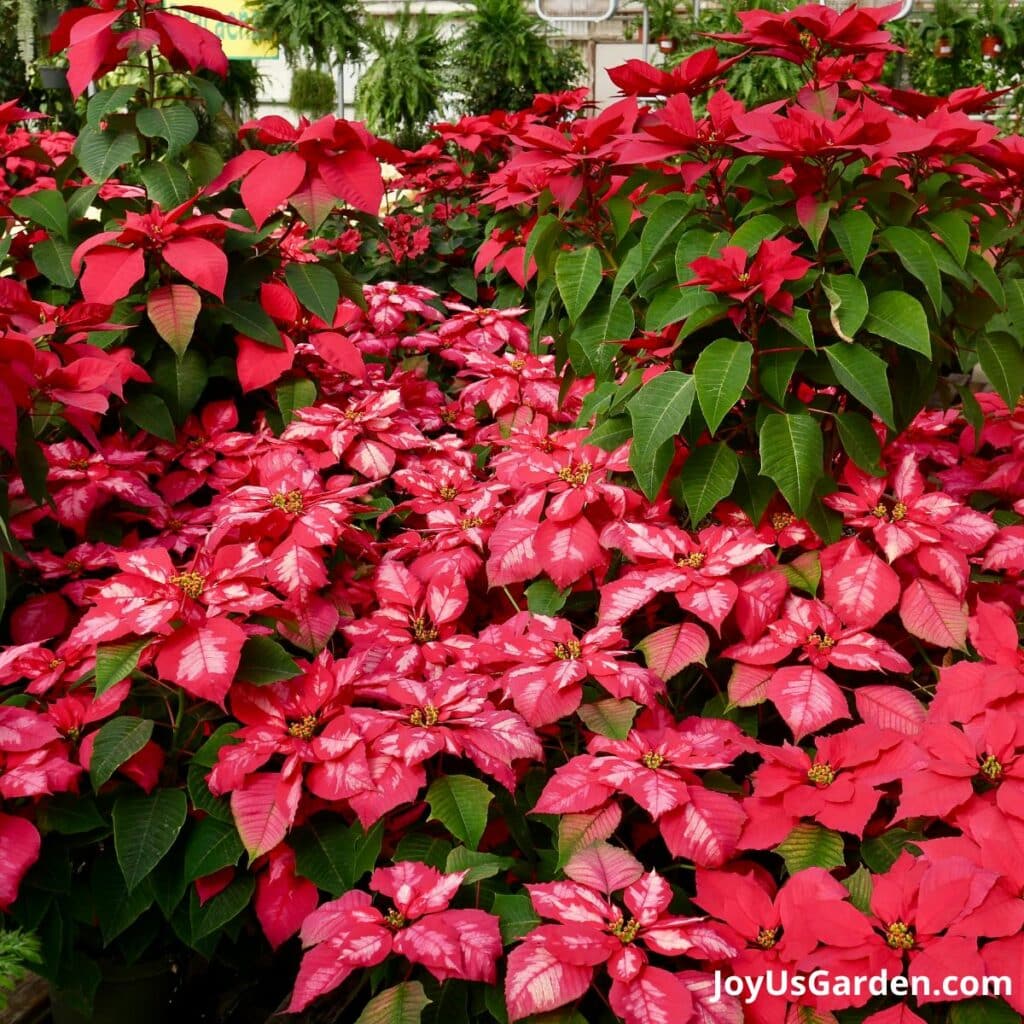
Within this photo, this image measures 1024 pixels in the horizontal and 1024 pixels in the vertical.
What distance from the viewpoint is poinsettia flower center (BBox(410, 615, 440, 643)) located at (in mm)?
1226

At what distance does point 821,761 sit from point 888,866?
0.11 metres

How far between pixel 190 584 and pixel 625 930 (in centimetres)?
52

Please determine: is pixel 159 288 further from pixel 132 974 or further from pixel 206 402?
pixel 132 974

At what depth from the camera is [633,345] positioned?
4.04 feet

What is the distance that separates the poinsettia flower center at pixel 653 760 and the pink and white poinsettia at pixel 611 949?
0.39 feet

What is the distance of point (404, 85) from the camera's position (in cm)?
544

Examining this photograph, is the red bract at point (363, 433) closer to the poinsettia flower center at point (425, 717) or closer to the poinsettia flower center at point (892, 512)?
the poinsettia flower center at point (425, 717)

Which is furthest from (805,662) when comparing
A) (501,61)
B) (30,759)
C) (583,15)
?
(583,15)

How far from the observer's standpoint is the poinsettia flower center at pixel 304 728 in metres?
1.03

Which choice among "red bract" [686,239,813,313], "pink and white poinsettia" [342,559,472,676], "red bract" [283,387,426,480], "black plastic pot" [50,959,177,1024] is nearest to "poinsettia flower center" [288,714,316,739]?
"pink and white poinsettia" [342,559,472,676]

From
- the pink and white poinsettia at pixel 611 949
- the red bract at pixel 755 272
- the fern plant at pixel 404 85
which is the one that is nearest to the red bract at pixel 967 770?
the pink and white poinsettia at pixel 611 949

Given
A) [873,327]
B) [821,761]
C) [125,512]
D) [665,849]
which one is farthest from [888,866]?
[125,512]

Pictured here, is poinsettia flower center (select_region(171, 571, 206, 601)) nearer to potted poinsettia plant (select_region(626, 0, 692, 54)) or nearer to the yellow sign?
the yellow sign

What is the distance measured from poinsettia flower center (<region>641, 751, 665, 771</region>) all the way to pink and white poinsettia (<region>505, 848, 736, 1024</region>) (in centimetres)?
12
